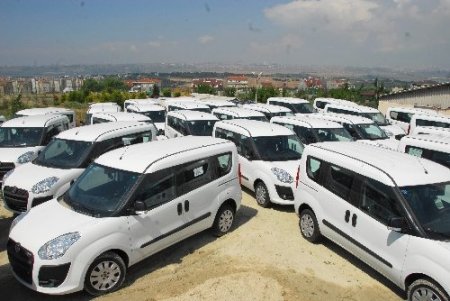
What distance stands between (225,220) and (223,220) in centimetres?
6

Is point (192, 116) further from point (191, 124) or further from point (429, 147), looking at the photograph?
point (429, 147)

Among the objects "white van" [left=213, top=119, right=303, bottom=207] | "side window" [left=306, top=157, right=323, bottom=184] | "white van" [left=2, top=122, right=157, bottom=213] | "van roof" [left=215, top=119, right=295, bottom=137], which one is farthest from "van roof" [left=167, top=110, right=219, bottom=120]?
"side window" [left=306, top=157, right=323, bottom=184]

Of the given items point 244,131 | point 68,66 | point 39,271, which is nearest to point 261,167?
point 244,131

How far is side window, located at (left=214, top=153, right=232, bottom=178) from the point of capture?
7141mm

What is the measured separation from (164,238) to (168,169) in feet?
3.60

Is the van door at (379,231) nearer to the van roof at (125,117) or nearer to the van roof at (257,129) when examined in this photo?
the van roof at (257,129)

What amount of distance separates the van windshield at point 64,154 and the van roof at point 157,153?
1.77 metres

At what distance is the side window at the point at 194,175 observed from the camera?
6.35 m

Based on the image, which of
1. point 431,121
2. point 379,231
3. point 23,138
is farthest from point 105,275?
point 431,121

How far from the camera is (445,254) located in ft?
15.1

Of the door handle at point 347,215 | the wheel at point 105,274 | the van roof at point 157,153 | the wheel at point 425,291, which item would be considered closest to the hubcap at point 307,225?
the door handle at point 347,215

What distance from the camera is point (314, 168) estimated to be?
7.04m

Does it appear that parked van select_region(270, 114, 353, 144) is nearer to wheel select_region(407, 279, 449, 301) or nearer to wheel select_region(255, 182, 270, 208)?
wheel select_region(255, 182, 270, 208)

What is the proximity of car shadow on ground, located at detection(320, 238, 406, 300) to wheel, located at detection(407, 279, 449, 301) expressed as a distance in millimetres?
599
